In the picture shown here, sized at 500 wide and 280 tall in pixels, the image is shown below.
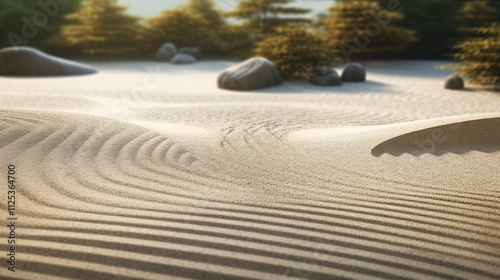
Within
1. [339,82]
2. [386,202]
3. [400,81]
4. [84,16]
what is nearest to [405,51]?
[400,81]

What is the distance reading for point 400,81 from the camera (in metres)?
10.7

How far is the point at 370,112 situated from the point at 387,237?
4.47 meters

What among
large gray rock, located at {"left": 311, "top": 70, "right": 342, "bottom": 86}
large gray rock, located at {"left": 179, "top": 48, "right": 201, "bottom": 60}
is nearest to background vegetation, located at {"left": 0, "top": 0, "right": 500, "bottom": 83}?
large gray rock, located at {"left": 179, "top": 48, "right": 201, "bottom": 60}

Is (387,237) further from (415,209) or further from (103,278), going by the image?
(103,278)

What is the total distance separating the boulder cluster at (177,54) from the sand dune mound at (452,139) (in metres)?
10.3

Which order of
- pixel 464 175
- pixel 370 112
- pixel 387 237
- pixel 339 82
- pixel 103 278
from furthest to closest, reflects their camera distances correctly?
pixel 339 82
pixel 370 112
pixel 464 175
pixel 387 237
pixel 103 278

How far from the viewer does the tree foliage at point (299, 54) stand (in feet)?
34.0

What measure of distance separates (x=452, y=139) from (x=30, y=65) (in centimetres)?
940

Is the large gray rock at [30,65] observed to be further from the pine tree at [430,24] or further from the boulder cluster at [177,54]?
the pine tree at [430,24]

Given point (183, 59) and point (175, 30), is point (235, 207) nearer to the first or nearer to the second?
point (183, 59)

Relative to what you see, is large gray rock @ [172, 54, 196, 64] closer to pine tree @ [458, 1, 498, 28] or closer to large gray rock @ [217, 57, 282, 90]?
large gray rock @ [217, 57, 282, 90]

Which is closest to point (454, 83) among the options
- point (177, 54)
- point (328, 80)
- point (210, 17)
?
point (328, 80)

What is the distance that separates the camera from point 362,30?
13672 mm

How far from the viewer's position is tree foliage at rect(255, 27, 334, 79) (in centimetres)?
1037
